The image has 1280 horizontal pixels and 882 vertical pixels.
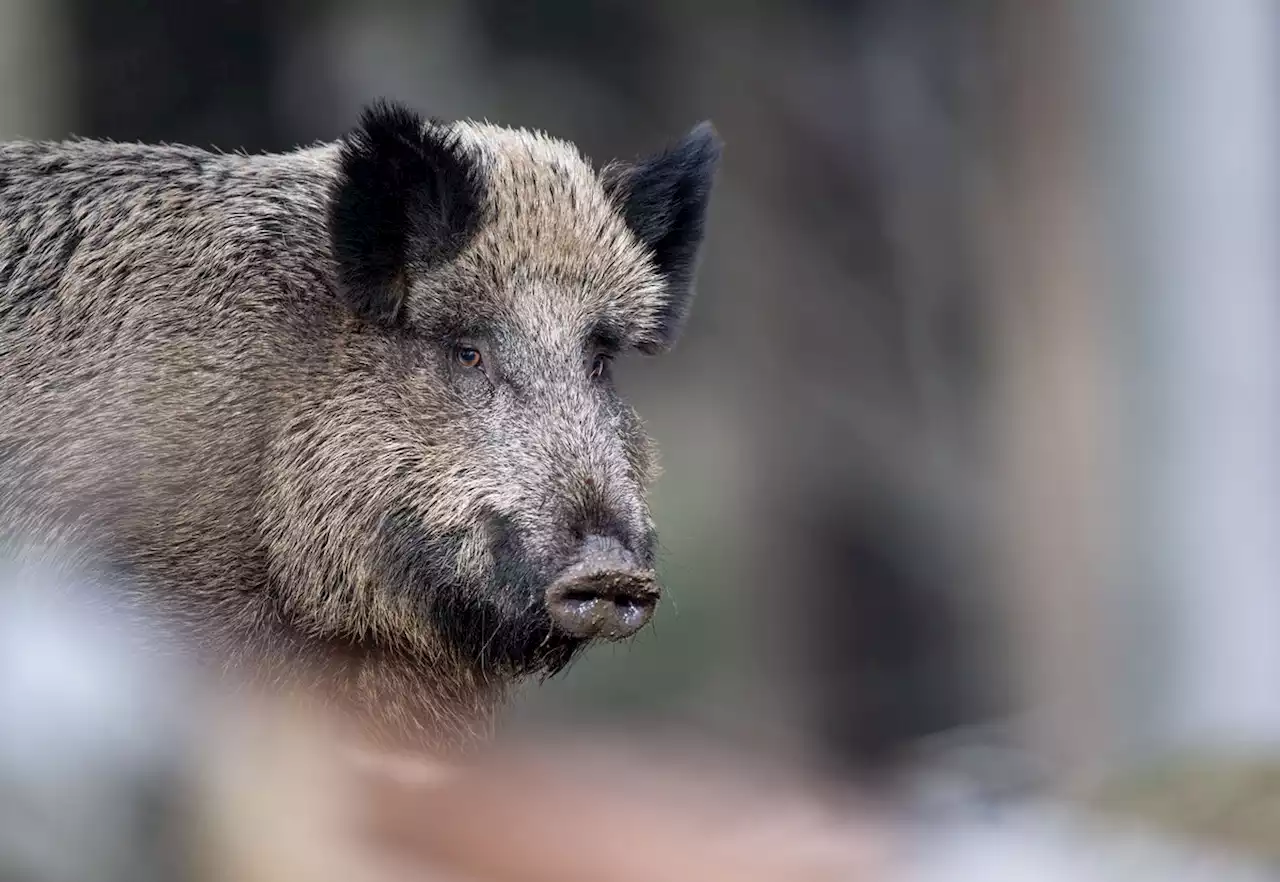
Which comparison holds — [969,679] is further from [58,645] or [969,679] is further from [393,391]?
[58,645]

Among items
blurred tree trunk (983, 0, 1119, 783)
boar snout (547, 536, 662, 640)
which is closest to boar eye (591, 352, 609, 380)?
boar snout (547, 536, 662, 640)

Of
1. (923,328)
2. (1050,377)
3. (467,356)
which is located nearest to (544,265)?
(467,356)

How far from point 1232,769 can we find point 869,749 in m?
7.61

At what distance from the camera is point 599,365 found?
16.4ft

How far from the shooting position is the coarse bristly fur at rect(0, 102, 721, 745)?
15.3 feet

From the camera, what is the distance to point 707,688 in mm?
14797

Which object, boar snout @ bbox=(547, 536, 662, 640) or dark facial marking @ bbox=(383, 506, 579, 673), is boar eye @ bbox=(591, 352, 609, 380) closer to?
dark facial marking @ bbox=(383, 506, 579, 673)

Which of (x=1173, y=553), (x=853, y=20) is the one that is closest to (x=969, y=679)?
(x=1173, y=553)

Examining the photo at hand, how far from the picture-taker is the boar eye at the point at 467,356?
190 inches

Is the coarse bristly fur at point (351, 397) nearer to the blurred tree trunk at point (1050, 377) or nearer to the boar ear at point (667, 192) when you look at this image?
the boar ear at point (667, 192)

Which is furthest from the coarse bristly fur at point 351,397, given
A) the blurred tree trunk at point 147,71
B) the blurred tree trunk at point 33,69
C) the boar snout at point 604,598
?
the blurred tree trunk at point 147,71

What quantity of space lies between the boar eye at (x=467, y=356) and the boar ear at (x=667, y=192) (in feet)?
1.77

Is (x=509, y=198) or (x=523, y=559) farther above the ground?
(x=509, y=198)

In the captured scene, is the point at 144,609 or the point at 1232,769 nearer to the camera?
the point at 144,609
